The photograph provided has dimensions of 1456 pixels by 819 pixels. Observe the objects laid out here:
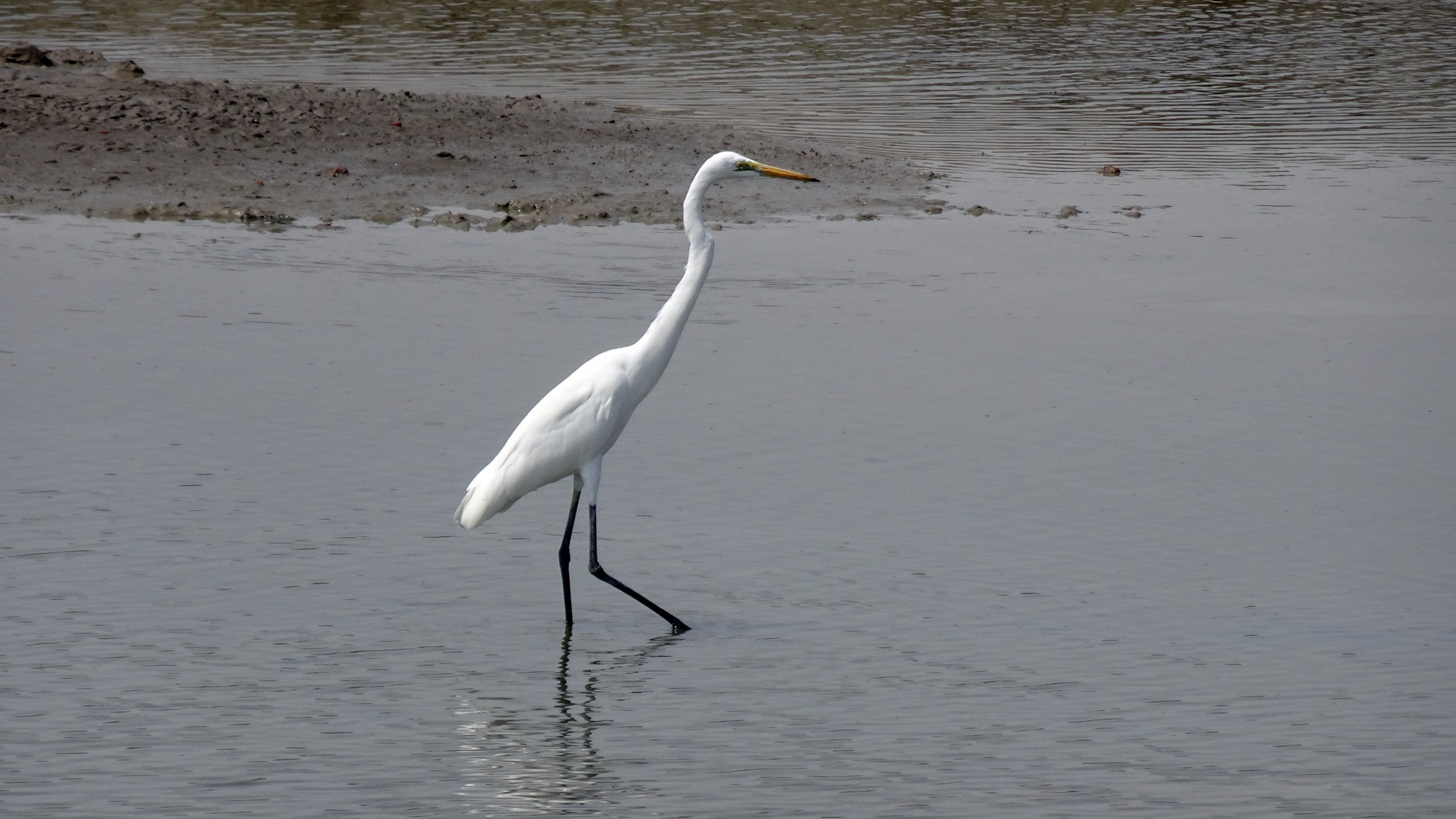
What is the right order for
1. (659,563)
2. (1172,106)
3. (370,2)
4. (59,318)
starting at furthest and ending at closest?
1. (370,2)
2. (1172,106)
3. (59,318)
4. (659,563)

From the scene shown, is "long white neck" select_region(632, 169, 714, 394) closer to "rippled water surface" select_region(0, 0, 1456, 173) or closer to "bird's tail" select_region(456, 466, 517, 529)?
"bird's tail" select_region(456, 466, 517, 529)

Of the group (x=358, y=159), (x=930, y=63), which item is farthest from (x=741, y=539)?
(x=930, y=63)

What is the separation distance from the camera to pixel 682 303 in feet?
21.4

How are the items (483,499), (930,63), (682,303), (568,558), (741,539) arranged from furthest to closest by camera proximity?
(930,63), (741,539), (682,303), (568,558), (483,499)

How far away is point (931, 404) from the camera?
872cm

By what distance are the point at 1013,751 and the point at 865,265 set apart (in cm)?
686

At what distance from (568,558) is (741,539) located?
777 mm

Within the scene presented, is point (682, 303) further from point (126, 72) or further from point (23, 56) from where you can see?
point (23, 56)

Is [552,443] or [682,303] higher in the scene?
[682,303]

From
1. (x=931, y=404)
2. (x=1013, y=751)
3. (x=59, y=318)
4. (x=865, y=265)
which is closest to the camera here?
(x=1013, y=751)

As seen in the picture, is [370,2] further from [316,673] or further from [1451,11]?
[316,673]

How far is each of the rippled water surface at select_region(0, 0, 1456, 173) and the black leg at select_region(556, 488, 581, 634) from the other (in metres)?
8.88

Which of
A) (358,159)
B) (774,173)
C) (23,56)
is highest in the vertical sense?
(774,173)

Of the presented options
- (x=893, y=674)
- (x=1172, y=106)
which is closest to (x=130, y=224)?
(x=893, y=674)
